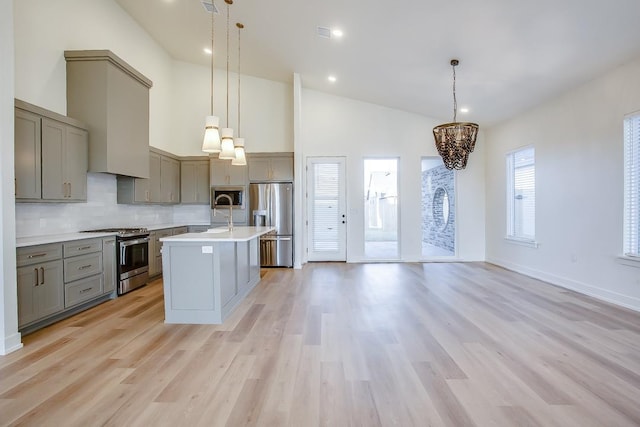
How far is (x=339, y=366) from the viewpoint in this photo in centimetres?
225

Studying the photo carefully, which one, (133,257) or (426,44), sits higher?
(426,44)

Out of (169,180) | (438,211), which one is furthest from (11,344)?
(438,211)

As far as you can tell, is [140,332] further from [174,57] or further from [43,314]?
[174,57]

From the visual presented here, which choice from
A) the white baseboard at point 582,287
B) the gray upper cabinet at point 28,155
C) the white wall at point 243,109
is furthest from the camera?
the white wall at point 243,109

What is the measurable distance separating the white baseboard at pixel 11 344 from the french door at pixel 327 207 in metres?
4.63

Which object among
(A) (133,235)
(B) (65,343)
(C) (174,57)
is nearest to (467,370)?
(B) (65,343)

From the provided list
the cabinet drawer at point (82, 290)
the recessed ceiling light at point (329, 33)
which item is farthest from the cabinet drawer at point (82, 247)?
the recessed ceiling light at point (329, 33)

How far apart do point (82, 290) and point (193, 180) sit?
321cm

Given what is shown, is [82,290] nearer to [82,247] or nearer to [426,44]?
[82,247]

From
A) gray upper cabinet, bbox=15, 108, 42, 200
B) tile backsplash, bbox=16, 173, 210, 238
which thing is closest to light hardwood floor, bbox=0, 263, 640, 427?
tile backsplash, bbox=16, 173, 210, 238

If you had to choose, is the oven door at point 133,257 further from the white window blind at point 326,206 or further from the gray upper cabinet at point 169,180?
the white window blind at point 326,206

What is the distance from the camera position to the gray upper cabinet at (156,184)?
4773mm

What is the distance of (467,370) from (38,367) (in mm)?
3120

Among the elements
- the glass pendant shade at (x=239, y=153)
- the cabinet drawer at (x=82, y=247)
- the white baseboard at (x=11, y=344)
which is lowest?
the white baseboard at (x=11, y=344)
